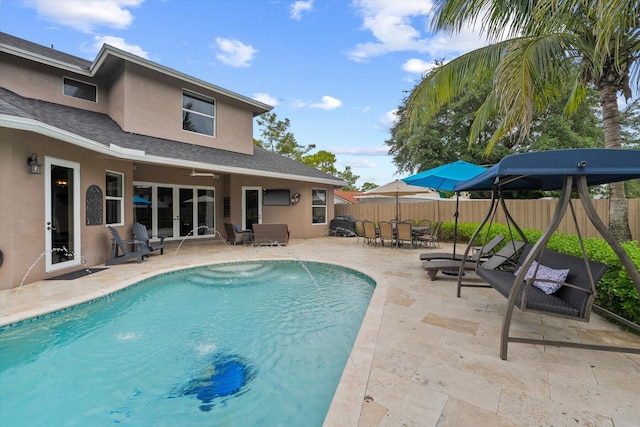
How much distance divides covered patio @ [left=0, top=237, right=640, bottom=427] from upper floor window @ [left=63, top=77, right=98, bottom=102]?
8.16m

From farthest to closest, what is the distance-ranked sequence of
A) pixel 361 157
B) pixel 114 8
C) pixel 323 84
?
pixel 361 157 < pixel 323 84 < pixel 114 8

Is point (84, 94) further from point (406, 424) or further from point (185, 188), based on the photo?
point (406, 424)

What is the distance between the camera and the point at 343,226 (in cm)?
1499

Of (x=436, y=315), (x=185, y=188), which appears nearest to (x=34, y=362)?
(x=436, y=315)

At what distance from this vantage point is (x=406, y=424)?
2.05 metres

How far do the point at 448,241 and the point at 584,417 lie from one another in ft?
36.2

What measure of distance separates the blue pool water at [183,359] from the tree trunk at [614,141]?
5.73 metres

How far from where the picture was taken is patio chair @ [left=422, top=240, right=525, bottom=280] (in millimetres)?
4867

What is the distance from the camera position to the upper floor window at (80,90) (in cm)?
1009

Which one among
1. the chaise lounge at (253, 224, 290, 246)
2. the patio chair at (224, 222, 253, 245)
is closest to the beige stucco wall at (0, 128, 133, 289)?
the patio chair at (224, 222, 253, 245)

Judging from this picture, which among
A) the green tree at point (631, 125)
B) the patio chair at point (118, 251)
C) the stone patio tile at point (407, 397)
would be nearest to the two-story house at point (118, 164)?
the patio chair at point (118, 251)

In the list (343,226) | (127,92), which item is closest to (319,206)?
(343,226)

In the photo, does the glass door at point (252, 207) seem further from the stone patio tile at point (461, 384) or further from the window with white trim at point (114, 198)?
the stone patio tile at point (461, 384)

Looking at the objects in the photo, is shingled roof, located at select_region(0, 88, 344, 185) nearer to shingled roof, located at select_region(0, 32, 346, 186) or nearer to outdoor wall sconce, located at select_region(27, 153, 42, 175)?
shingled roof, located at select_region(0, 32, 346, 186)
